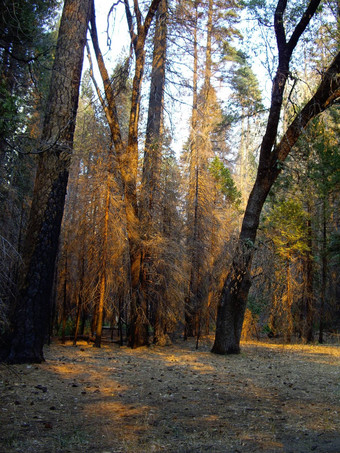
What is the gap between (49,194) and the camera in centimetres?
778

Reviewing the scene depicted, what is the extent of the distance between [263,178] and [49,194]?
5.71m

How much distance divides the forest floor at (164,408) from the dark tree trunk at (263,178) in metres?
2.24

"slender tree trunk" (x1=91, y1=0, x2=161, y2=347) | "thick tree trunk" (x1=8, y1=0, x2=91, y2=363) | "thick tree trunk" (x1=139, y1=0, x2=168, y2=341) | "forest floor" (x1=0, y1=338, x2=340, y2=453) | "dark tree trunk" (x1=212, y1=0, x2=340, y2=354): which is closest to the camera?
"forest floor" (x1=0, y1=338, x2=340, y2=453)

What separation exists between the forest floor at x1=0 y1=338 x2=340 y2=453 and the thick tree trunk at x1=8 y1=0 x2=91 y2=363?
64 cm

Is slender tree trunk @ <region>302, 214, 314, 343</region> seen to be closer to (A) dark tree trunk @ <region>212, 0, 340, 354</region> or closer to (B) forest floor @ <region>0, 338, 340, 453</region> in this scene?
(A) dark tree trunk @ <region>212, 0, 340, 354</region>

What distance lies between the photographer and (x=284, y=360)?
35.6 feet

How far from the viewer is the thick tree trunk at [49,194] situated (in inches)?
288

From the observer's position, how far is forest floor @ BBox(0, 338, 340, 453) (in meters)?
3.98

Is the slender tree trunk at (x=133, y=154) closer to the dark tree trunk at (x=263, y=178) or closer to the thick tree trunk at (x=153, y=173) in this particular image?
the thick tree trunk at (x=153, y=173)

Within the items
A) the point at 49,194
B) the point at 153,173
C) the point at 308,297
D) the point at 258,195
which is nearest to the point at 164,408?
the point at 49,194

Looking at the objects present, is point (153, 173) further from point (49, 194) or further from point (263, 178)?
point (49, 194)

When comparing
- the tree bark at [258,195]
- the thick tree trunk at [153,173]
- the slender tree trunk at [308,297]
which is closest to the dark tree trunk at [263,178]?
the tree bark at [258,195]

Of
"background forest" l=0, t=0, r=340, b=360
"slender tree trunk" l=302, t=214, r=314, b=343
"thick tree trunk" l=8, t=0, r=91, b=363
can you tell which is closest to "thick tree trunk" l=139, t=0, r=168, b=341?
"background forest" l=0, t=0, r=340, b=360

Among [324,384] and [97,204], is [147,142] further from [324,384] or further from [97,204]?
[324,384]
